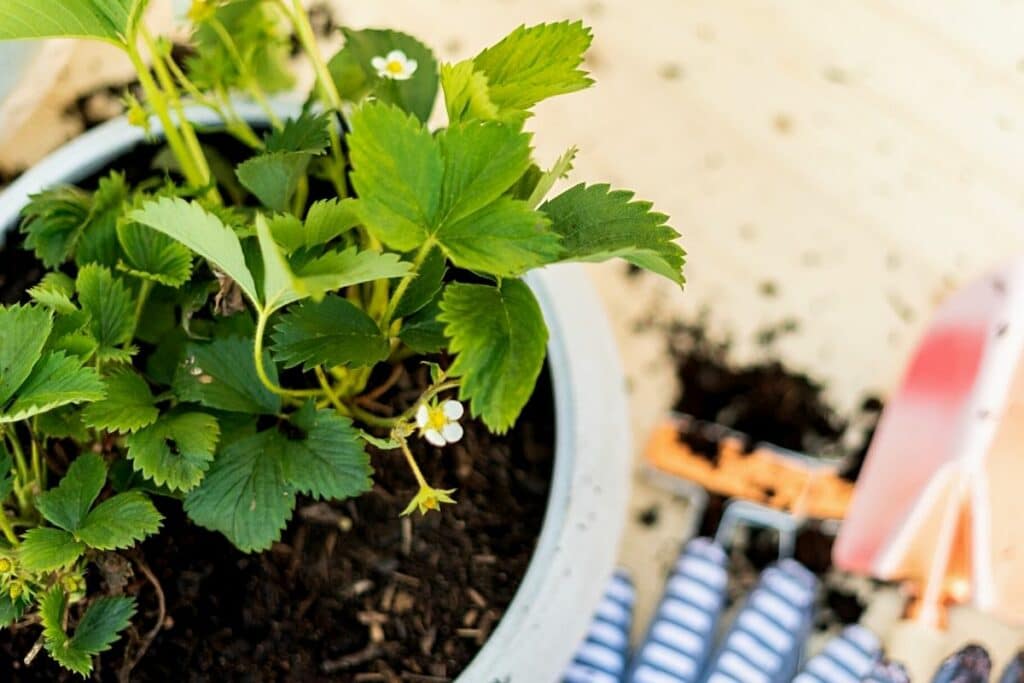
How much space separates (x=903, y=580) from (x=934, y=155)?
0.39 meters

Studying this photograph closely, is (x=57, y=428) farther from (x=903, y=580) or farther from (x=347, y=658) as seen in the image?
(x=903, y=580)

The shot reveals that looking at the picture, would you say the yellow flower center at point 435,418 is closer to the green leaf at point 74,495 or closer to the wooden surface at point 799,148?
the green leaf at point 74,495

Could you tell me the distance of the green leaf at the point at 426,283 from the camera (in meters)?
0.47

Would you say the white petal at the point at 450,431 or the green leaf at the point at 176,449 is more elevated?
the white petal at the point at 450,431

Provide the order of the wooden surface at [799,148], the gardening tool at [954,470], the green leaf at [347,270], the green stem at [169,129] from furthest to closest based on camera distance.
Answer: the wooden surface at [799,148] → the gardening tool at [954,470] → the green stem at [169,129] → the green leaf at [347,270]

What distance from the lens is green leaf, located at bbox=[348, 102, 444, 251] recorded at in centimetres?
41

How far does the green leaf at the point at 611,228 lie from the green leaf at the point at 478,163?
0.13ft

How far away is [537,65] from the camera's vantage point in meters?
0.46

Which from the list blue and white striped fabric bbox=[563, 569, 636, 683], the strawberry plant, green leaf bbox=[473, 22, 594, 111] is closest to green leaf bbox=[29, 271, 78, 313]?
the strawberry plant

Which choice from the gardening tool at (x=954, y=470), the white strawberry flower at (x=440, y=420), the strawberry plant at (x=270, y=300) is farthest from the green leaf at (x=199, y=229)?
the gardening tool at (x=954, y=470)

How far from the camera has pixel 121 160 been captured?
64cm

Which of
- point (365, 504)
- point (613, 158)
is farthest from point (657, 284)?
point (365, 504)

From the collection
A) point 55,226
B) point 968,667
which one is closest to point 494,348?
point 55,226

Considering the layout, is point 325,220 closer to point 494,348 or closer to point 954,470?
point 494,348
